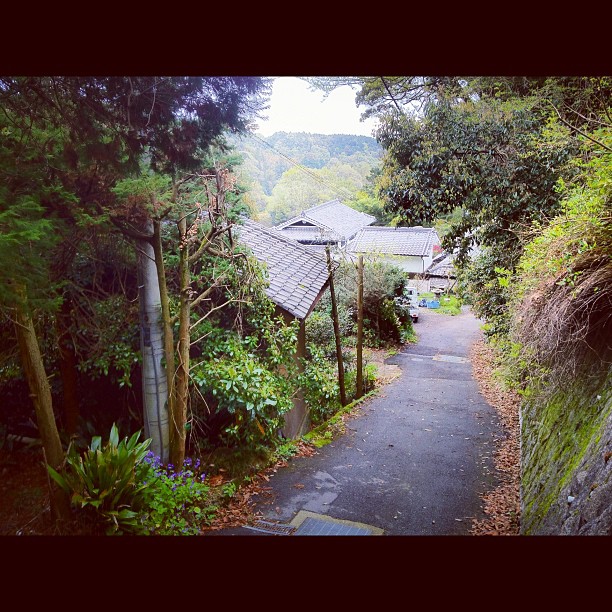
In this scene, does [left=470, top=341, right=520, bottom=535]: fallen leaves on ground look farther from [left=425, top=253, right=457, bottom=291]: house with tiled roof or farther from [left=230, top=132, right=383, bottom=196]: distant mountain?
[left=425, top=253, right=457, bottom=291]: house with tiled roof

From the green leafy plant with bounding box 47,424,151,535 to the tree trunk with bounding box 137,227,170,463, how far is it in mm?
845

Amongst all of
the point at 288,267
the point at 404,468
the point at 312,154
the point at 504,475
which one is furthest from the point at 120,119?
the point at 312,154

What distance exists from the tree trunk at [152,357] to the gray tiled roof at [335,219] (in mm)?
12590

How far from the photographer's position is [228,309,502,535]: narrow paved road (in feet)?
11.3

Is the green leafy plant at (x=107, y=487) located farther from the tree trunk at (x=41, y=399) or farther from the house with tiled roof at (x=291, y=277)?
the house with tiled roof at (x=291, y=277)

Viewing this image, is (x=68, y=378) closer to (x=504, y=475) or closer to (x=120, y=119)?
(x=120, y=119)

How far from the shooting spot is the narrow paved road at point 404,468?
3.44 m

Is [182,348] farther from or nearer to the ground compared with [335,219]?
nearer to the ground

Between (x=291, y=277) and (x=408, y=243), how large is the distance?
42.3 ft

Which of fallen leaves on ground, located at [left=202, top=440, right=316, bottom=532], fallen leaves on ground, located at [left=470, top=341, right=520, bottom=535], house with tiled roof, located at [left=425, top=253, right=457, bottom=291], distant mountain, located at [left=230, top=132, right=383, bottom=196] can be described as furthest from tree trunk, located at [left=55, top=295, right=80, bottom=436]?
house with tiled roof, located at [left=425, top=253, right=457, bottom=291]

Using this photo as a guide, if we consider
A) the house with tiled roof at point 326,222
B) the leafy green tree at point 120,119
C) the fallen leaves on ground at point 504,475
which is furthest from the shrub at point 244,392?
the house with tiled roof at point 326,222

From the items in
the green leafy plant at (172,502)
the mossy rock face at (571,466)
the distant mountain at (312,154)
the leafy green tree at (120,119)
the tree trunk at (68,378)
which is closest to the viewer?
the mossy rock face at (571,466)

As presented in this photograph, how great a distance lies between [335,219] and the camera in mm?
18812
